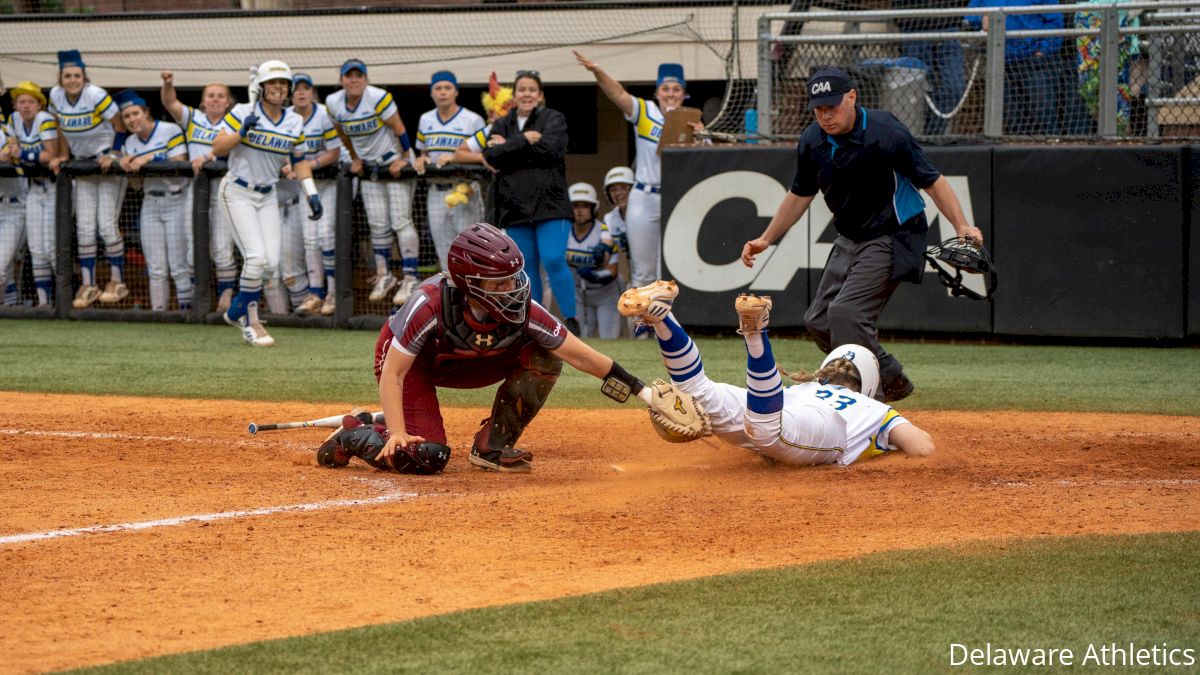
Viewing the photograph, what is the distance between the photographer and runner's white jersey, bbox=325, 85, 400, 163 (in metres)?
13.3

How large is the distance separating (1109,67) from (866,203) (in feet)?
16.8

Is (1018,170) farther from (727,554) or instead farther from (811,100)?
(727,554)

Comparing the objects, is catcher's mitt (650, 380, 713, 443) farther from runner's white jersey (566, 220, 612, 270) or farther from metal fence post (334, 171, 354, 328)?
metal fence post (334, 171, 354, 328)

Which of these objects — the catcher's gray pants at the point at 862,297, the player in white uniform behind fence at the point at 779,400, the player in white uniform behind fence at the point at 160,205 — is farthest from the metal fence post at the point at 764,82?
the player in white uniform behind fence at the point at 779,400

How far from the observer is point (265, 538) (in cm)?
493

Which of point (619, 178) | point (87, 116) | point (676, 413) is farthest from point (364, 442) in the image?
point (87, 116)

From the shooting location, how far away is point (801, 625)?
3.81 metres

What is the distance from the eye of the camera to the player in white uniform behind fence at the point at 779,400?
5.66 metres

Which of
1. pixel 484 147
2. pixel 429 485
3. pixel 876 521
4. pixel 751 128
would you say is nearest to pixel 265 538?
pixel 429 485

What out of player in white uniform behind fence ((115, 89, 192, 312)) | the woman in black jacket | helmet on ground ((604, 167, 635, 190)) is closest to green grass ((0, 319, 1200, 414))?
the woman in black jacket

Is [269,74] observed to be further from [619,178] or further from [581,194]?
[619,178]

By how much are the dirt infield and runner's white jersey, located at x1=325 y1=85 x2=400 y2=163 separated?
6102 mm

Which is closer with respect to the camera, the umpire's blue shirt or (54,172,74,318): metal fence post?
the umpire's blue shirt

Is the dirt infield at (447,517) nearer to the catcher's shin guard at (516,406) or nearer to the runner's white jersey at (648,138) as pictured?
the catcher's shin guard at (516,406)
